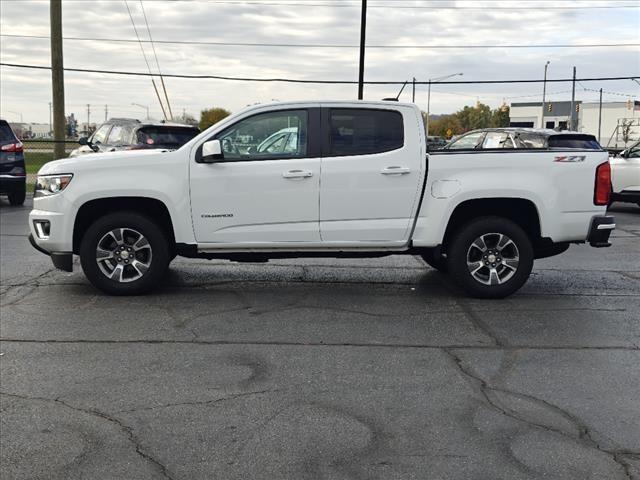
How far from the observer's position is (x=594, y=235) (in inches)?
303

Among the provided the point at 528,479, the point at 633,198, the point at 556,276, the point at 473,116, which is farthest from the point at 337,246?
the point at 473,116

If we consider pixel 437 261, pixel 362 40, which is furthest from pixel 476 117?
pixel 437 261

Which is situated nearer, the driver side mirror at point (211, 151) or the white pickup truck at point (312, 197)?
the driver side mirror at point (211, 151)

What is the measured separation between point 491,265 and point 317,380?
10.5ft

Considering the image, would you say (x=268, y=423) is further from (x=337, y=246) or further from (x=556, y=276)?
(x=556, y=276)

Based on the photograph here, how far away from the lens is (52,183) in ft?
25.1

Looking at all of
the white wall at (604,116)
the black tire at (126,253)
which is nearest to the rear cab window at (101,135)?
the black tire at (126,253)

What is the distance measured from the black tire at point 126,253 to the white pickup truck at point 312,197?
0.01 m

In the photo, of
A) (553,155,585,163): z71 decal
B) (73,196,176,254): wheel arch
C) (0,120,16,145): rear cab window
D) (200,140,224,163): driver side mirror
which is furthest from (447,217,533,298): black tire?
(0,120,16,145): rear cab window

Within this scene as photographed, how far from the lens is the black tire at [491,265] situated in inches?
304

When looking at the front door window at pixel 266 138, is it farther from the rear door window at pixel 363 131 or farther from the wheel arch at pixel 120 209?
the wheel arch at pixel 120 209

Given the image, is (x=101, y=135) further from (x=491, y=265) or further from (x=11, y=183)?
(x=491, y=265)

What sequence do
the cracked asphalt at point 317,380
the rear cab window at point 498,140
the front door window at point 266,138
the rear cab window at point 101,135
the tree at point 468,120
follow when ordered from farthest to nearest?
the tree at point 468,120 < the rear cab window at point 101,135 < the rear cab window at point 498,140 < the front door window at point 266,138 < the cracked asphalt at point 317,380

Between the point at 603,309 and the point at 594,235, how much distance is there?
2.50 feet
